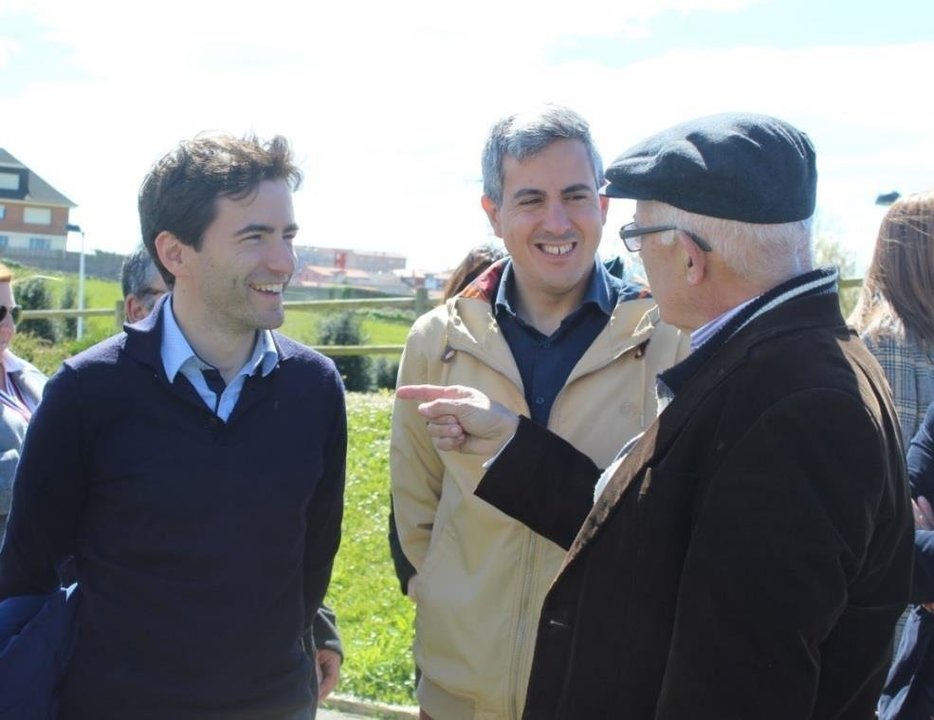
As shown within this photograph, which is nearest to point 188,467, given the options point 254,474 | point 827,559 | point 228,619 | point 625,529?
point 254,474

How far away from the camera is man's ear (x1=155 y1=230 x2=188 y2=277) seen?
2.70 m

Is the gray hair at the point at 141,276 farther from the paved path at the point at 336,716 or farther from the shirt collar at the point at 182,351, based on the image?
the paved path at the point at 336,716

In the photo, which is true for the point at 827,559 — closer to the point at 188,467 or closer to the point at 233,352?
the point at 188,467

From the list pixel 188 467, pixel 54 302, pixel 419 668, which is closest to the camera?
pixel 188 467

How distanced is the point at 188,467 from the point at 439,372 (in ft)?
2.62

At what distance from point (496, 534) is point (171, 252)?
1119 mm

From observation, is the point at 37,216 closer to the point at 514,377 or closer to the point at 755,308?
the point at 514,377

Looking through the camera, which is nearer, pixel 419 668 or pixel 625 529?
pixel 625 529

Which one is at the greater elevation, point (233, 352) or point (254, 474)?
point (233, 352)

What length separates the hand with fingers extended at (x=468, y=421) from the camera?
2.45 m

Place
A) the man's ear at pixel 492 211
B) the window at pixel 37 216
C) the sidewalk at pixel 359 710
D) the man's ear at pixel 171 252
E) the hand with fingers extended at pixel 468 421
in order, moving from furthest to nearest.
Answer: the window at pixel 37 216 < the sidewalk at pixel 359 710 < the man's ear at pixel 492 211 < the man's ear at pixel 171 252 < the hand with fingers extended at pixel 468 421

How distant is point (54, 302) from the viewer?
29.9m

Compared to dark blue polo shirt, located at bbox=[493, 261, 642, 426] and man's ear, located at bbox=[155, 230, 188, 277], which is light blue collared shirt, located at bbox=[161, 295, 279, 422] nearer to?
man's ear, located at bbox=[155, 230, 188, 277]

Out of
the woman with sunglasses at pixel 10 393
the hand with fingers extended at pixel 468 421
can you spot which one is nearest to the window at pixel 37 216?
the woman with sunglasses at pixel 10 393
